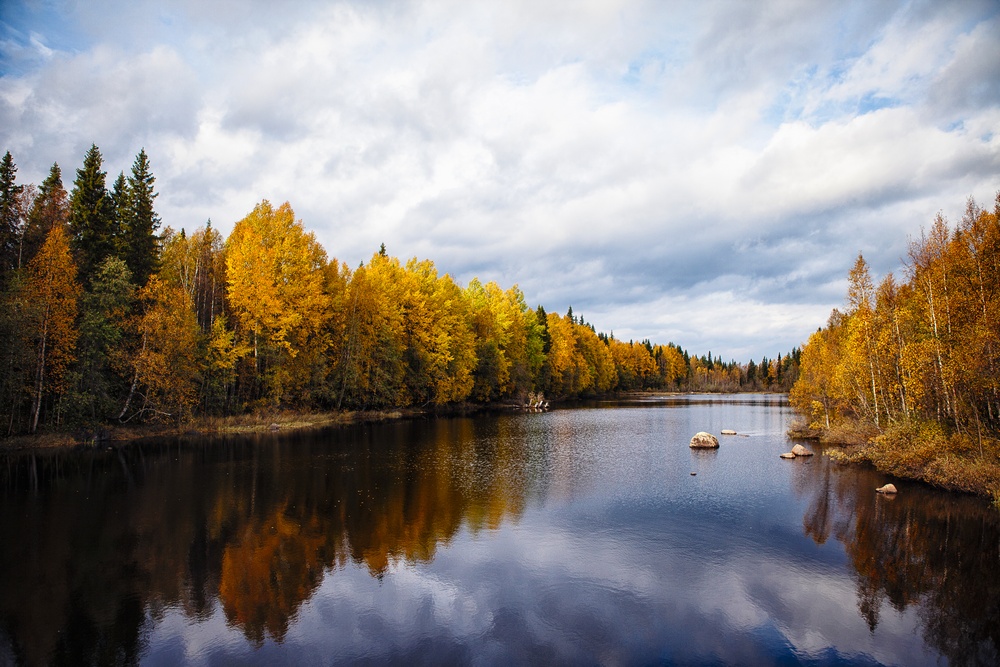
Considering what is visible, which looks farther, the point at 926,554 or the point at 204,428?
the point at 204,428

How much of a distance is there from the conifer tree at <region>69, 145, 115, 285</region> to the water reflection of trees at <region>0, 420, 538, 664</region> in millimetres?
15558

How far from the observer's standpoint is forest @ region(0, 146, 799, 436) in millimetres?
29609

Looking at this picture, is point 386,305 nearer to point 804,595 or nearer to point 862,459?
point 862,459

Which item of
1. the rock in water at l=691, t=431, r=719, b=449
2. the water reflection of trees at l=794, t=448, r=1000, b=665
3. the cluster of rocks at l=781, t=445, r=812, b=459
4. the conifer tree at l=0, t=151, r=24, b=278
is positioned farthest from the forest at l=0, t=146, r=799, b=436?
the water reflection of trees at l=794, t=448, r=1000, b=665

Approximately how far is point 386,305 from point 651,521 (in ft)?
Result: 125

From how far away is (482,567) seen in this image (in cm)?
1312

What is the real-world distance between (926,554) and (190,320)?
133 ft

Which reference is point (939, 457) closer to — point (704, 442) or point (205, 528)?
point (704, 442)

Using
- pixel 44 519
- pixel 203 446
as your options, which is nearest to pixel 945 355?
pixel 44 519

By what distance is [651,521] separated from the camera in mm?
17328

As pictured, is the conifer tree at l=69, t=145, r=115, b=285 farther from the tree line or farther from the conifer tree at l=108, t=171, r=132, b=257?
the tree line

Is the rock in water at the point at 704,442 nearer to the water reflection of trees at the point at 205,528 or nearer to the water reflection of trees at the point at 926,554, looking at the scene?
the water reflection of trees at the point at 926,554

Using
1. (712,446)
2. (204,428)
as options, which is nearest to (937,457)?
(712,446)

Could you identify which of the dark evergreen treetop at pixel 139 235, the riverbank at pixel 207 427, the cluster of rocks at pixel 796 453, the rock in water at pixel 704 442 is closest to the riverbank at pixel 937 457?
the cluster of rocks at pixel 796 453
